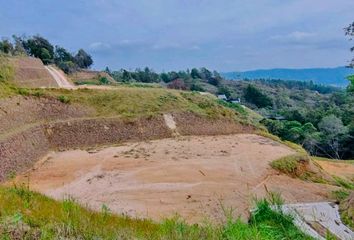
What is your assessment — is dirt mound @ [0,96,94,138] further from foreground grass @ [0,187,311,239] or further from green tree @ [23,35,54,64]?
green tree @ [23,35,54,64]

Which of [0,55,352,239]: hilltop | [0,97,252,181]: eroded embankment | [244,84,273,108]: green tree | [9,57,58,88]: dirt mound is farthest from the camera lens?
[244,84,273,108]: green tree

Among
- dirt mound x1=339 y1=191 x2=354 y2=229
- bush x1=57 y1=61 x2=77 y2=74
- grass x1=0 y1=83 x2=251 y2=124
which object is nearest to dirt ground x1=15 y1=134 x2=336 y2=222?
dirt mound x1=339 y1=191 x2=354 y2=229

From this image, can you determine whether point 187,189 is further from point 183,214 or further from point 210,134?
point 210,134

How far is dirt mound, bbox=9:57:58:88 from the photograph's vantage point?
1197 inches

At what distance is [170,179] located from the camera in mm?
17219

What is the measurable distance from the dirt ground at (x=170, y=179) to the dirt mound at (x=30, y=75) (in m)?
11.1

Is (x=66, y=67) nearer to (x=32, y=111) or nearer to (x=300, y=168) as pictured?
(x=32, y=111)

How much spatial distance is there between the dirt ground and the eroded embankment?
3.13 feet

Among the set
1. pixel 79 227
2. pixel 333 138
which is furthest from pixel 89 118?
pixel 333 138

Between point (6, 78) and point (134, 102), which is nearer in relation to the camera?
point (6, 78)

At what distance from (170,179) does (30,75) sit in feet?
65.0

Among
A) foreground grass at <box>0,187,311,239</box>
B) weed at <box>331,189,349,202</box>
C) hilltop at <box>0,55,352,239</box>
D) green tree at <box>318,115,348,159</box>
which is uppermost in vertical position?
foreground grass at <box>0,187,311,239</box>

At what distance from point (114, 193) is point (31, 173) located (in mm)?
4978

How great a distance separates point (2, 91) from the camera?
2269 cm
